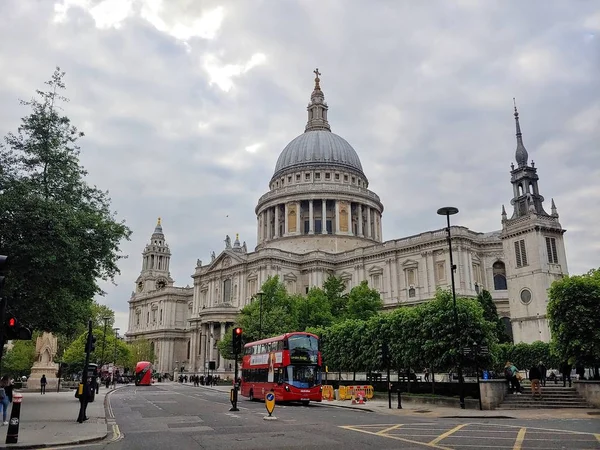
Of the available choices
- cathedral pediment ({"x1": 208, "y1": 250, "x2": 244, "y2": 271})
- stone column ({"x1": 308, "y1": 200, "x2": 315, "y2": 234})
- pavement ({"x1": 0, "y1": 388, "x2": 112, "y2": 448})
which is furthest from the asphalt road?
stone column ({"x1": 308, "y1": 200, "x2": 315, "y2": 234})

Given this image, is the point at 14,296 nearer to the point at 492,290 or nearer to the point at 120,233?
the point at 120,233

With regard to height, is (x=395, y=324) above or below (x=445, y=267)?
below

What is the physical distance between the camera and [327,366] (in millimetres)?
47812

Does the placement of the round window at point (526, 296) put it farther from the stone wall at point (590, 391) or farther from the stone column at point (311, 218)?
the stone column at point (311, 218)

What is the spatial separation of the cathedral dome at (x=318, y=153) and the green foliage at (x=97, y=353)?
140 feet

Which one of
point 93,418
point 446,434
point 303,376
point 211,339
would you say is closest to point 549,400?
point 303,376

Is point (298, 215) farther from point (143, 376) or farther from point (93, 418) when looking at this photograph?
point (93, 418)

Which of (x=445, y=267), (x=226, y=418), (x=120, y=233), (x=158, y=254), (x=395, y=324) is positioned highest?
(x=158, y=254)

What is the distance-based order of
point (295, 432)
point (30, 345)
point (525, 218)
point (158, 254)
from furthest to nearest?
1. point (158, 254)
2. point (30, 345)
3. point (525, 218)
4. point (295, 432)

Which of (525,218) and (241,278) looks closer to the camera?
(525,218)

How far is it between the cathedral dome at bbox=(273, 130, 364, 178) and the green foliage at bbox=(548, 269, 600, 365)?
71.2 meters

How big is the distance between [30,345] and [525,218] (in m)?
76.8

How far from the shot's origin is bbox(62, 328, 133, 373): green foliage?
3341 inches

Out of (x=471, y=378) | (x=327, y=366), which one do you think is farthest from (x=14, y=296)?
(x=471, y=378)
